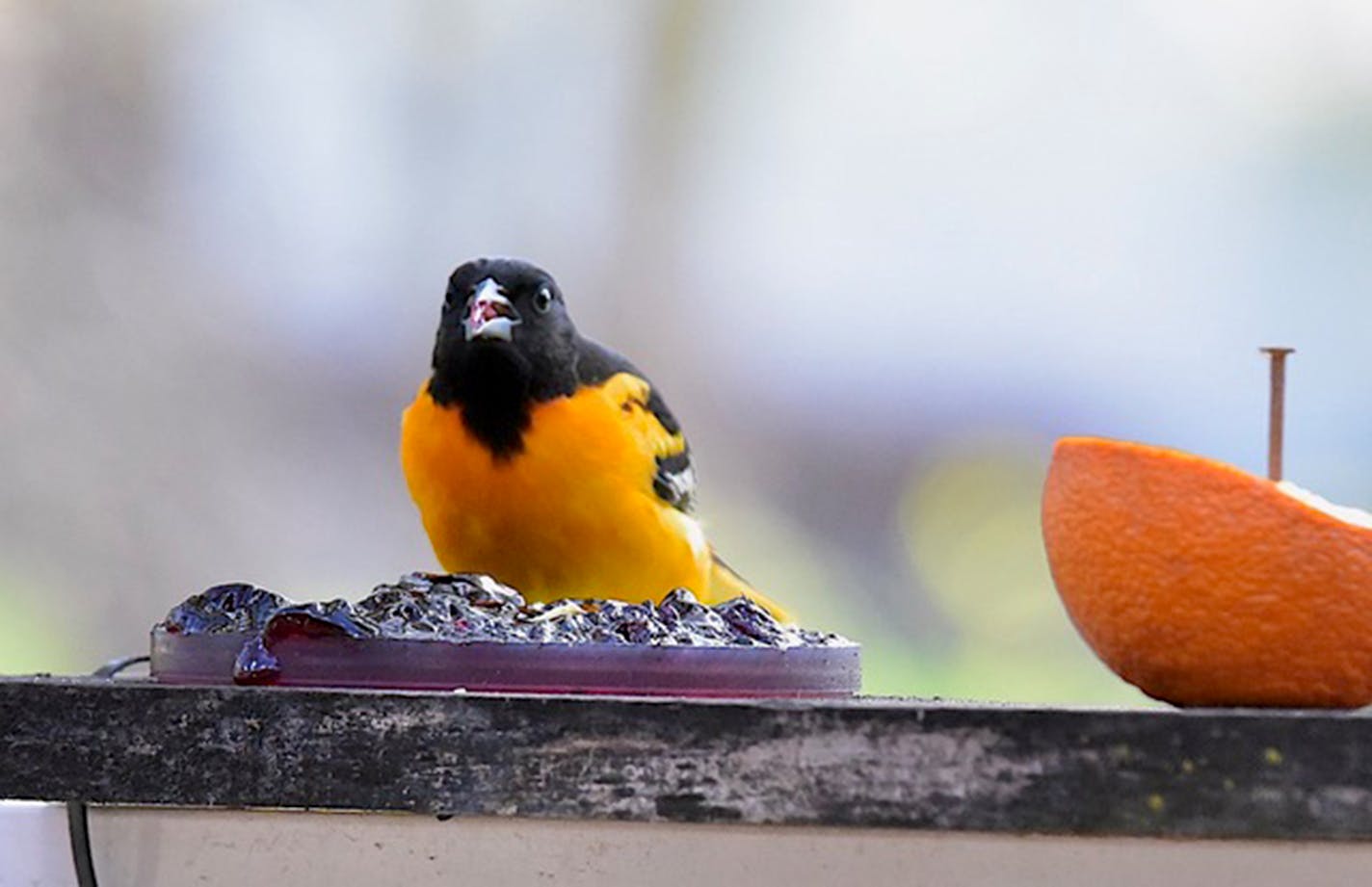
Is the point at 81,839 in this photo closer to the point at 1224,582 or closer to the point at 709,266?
the point at 1224,582

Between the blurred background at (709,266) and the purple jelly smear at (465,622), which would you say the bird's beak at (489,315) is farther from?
the blurred background at (709,266)

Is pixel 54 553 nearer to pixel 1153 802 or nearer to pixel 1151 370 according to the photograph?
pixel 1151 370

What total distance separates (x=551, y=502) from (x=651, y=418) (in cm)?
16

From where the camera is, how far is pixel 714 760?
88cm

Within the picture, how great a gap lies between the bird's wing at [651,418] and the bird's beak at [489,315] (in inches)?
5.0

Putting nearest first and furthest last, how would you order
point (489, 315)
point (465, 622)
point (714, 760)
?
point (714, 760), point (465, 622), point (489, 315)

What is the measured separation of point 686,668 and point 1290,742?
0.27 metres

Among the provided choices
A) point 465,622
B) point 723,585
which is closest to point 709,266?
point 723,585

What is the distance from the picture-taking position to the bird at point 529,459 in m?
1.75

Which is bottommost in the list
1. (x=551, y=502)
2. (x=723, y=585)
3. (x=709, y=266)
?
(x=723, y=585)

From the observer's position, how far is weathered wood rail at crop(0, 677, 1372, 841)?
0.86 metres

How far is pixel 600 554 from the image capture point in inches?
70.1

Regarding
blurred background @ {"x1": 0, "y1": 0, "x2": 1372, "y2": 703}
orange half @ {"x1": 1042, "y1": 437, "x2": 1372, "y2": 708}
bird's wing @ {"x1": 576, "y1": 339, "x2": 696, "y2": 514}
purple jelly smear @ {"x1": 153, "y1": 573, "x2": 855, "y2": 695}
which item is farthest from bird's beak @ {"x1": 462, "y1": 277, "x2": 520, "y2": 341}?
blurred background @ {"x1": 0, "y1": 0, "x2": 1372, "y2": 703}

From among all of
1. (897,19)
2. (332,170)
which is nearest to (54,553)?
(332,170)
